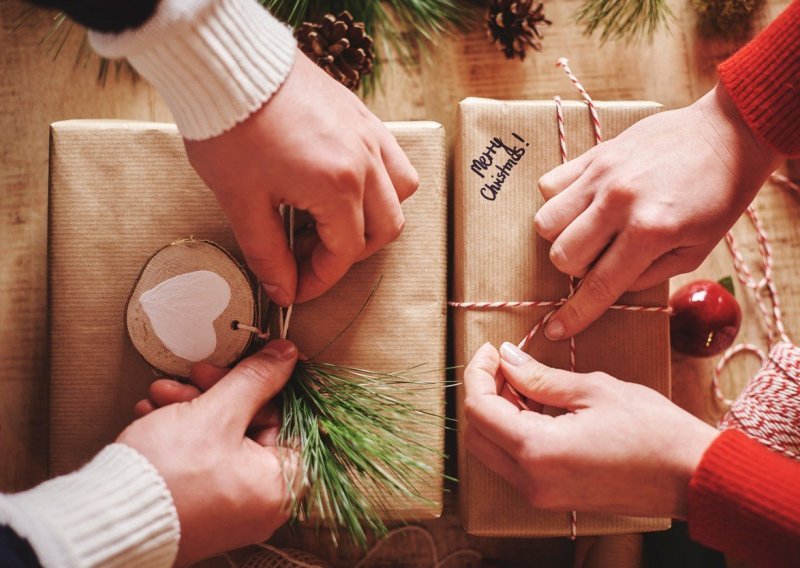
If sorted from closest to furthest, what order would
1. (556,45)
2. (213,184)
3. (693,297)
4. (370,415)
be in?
(213,184), (370,415), (693,297), (556,45)

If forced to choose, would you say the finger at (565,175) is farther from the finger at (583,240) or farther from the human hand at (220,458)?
the human hand at (220,458)

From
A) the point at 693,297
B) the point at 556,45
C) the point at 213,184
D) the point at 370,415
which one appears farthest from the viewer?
the point at 556,45

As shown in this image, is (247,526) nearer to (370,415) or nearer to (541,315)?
(370,415)

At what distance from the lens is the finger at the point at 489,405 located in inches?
27.6

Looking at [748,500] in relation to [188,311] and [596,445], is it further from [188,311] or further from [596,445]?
[188,311]

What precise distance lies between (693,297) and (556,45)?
46 centimetres

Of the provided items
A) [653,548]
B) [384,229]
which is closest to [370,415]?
[384,229]

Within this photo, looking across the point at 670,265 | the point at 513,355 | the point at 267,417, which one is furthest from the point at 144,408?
the point at 670,265

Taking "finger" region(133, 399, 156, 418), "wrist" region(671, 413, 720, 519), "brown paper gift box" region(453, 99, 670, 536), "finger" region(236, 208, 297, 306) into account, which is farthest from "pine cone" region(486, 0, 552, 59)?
"finger" region(133, 399, 156, 418)

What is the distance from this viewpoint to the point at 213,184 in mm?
637

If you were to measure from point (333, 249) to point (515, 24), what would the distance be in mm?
494

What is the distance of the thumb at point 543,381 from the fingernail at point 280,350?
0.27 meters

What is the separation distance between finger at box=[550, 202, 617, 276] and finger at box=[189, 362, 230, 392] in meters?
0.44

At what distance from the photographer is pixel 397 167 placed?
72 cm
